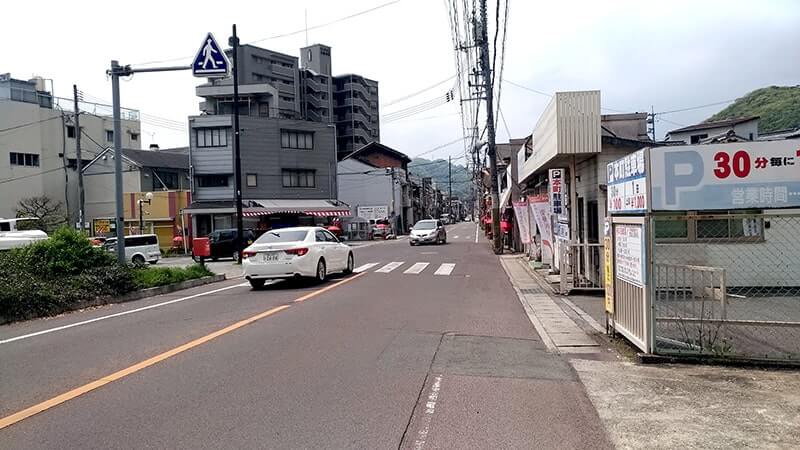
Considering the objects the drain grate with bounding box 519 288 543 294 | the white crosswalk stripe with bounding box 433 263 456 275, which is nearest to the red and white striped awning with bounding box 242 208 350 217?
the white crosswalk stripe with bounding box 433 263 456 275

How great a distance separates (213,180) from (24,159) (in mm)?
15093

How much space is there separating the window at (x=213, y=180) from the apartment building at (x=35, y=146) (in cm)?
967

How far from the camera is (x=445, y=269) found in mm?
20172

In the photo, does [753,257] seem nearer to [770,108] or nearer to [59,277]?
[59,277]

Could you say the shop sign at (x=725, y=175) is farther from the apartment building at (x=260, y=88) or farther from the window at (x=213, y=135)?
the apartment building at (x=260, y=88)

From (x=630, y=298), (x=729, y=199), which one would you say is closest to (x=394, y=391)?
(x=630, y=298)

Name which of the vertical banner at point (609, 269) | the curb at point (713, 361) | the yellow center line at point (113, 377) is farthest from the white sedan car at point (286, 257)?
the curb at point (713, 361)

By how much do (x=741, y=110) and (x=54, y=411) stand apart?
5159 cm

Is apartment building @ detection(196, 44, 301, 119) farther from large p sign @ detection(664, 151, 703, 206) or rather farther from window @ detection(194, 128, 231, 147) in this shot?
large p sign @ detection(664, 151, 703, 206)

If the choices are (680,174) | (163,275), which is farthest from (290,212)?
(680,174)

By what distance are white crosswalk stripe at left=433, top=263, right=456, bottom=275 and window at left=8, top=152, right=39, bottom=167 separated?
41.8 meters

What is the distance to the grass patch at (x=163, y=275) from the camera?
15.4 m

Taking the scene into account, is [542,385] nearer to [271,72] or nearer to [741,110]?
[741,110]

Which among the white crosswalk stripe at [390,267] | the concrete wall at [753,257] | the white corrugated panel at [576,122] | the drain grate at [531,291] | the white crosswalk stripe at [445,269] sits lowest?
the drain grate at [531,291]
